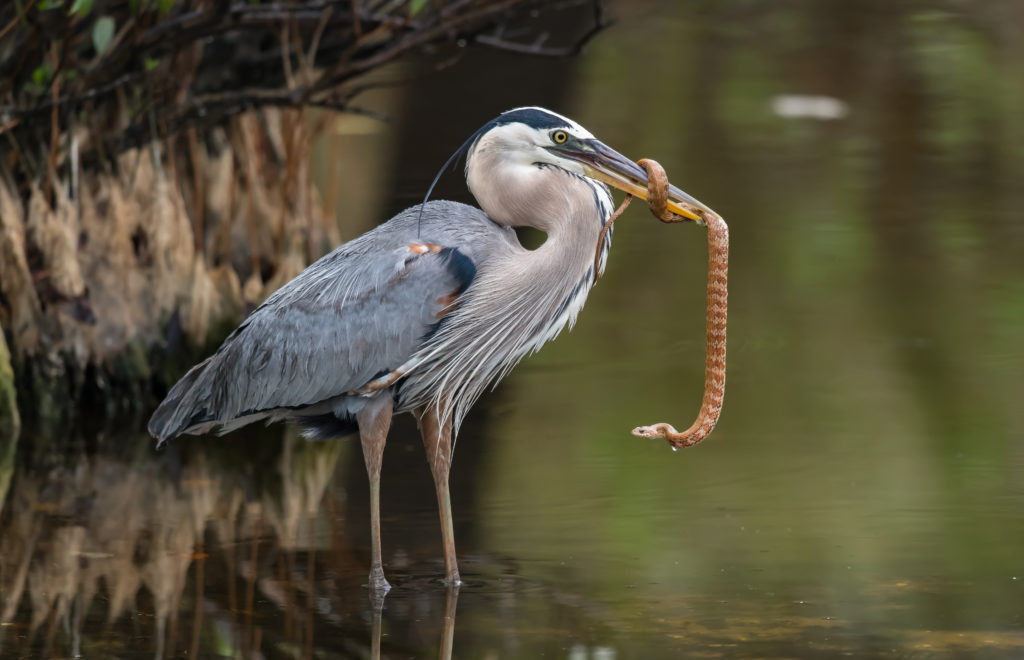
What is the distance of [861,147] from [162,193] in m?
7.44

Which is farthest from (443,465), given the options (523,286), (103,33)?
(103,33)

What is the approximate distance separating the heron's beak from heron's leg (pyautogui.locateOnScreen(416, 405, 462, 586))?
108cm

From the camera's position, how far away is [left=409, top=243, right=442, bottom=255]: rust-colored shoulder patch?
6094 millimetres

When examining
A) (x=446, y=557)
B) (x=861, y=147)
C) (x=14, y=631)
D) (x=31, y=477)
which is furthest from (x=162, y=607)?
(x=861, y=147)

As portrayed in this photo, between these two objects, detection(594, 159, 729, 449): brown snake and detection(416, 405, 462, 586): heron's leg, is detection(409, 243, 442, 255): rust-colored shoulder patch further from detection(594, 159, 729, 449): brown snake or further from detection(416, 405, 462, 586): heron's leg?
detection(594, 159, 729, 449): brown snake

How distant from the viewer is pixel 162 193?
8.74 meters

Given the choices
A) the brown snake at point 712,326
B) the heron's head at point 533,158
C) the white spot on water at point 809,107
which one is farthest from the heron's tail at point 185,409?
the white spot on water at point 809,107

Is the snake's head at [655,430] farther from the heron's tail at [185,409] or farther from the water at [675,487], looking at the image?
the heron's tail at [185,409]

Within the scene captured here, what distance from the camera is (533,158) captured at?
605 cm

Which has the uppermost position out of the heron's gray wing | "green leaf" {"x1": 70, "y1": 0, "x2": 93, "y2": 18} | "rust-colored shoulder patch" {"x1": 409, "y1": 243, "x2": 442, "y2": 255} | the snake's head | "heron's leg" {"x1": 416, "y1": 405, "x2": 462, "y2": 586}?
"green leaf" {"x1": 70, "y1": 0, "x2": 93, "y2": 18}

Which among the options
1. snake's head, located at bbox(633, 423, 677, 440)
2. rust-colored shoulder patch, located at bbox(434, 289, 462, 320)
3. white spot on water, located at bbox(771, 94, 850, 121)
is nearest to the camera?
snake's head, located at bbox(633, 423, 677, 440)

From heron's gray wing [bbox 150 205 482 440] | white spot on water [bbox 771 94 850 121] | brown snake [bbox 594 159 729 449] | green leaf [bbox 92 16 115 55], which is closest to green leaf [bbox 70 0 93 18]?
green leaf [bbox 92 16 115 55]

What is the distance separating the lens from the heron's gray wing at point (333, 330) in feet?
20.0

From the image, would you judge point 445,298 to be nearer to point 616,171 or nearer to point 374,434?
point 374,434
